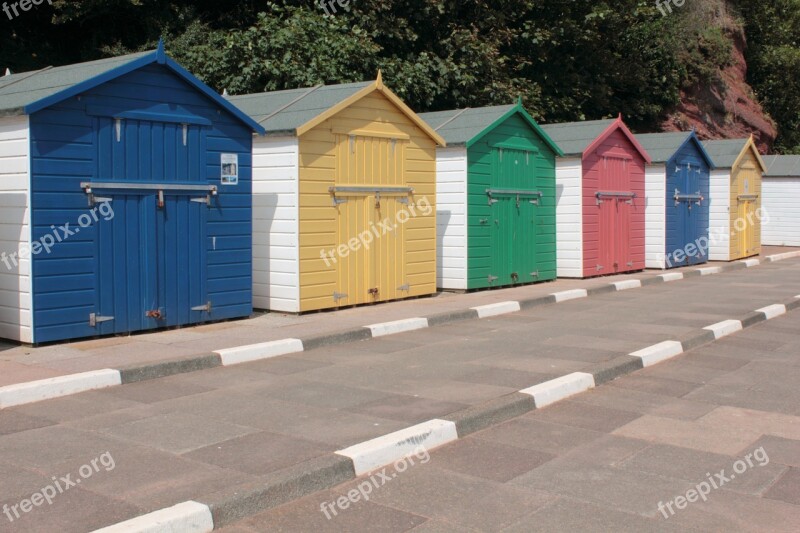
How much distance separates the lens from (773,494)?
5234 mm

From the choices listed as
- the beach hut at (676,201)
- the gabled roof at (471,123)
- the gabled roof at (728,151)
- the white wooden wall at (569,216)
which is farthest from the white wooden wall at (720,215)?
the gabled roof at (471,123)

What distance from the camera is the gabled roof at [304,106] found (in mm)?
12062

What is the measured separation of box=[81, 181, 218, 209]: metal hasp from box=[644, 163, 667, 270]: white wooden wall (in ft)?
42.8

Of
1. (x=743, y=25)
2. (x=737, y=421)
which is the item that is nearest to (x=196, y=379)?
(x=737, y=421)

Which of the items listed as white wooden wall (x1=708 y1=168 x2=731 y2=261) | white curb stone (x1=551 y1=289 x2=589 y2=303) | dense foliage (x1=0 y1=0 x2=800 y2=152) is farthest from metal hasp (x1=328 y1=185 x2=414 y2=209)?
white wooden wall (x1=708 y1=168 x2=731 y2=261)

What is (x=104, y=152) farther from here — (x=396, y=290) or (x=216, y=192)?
(x=396, y=290)

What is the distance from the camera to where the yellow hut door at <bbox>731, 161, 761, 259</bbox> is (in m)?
24.5

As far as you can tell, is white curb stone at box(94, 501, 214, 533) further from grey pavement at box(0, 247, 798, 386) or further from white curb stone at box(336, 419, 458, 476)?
grey pavement at box(0, 247, 798, 386)

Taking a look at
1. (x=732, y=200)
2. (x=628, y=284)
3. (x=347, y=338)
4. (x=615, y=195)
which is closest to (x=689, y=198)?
(x=732, y=200)

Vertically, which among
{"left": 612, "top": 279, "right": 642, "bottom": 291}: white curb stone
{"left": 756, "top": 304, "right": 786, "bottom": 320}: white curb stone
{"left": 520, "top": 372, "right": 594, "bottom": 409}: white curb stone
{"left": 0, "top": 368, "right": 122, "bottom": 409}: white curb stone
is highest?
{"left": 612, "top": 279, "right": 642, "bottom": 291}: white curb stone

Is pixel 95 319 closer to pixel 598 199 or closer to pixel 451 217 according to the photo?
pixel 451 217

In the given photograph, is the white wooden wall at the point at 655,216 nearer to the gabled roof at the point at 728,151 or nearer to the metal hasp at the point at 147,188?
the gabled roof at the point at 728,151

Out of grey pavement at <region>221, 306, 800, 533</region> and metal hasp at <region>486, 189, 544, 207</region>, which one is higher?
metal hasp at <region>486, 189, 544, 207</region>

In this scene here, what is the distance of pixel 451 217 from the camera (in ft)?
50.5
